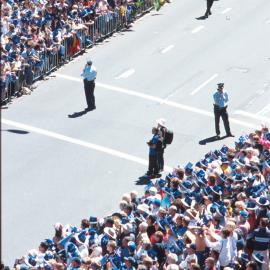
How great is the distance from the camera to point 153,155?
30.3 meters

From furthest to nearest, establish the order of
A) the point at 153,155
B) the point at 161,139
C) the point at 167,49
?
the point at 167,49 → the point at 153,155 → the point at 161,139

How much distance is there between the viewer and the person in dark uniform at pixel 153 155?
98.5 ft

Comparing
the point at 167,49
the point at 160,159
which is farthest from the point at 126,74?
the point at 160,159

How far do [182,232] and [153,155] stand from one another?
8.45m

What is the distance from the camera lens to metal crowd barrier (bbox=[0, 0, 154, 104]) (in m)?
36.9

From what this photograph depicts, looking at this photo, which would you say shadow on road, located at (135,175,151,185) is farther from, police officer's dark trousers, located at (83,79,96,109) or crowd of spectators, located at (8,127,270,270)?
police officer's dark trousers, located at (83,79,96,109)

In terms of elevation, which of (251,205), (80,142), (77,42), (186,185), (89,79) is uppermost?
(251,205)

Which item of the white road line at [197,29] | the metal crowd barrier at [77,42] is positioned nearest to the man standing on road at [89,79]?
the metal crowd barrier at [77,42]

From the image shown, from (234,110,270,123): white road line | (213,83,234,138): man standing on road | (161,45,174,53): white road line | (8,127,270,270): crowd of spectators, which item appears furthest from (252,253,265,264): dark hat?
(161,45,174,53): white road line

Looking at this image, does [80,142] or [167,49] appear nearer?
[80,142]

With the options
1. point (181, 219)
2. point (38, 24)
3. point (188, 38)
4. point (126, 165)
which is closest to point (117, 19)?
point (188, 38)

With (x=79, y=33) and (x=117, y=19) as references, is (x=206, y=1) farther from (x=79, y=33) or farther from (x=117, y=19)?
(x=79, y=33)

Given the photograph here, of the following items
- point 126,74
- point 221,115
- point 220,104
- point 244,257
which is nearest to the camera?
point 244,257

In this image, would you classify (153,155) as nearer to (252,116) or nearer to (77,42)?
(252,116)
